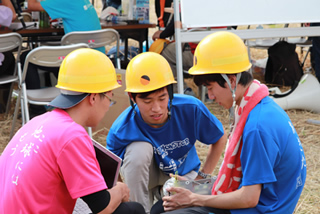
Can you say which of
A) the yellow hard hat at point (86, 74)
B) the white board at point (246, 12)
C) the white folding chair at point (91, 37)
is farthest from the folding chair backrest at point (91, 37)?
the yellow hard hat at point (86, 74)

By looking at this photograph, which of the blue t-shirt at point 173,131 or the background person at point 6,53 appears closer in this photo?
the blue t-shirt at point 173,131

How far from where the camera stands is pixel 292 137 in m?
1.90

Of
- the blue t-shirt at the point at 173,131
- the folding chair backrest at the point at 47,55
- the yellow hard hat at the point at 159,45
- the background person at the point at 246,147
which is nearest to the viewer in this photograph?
the background person at the point at 246,147

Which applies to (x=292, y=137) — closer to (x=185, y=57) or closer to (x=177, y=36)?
(x=177, y=36)

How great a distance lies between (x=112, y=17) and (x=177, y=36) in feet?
7.05

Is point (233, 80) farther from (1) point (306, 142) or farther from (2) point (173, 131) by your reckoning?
(1) point (306, 142)

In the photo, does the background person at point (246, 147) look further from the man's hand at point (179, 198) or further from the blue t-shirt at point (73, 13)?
the blue t-shirt at point (73, 13)

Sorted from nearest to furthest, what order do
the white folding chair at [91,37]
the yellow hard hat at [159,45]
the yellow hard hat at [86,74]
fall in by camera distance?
1. the yellow hard hat at [86,74]
2. the white folding chair at [91,37]
3. the yellow hard hat at [159,45]

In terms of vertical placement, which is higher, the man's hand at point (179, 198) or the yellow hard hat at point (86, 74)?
the yellow hard hat at point (86, 74)

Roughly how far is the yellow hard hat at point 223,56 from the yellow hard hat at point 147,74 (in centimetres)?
46

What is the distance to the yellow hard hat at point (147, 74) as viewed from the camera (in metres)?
2.46

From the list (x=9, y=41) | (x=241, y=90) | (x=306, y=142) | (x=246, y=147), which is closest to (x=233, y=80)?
(x=241, y=90)

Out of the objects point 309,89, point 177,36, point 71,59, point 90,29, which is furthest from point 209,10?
point 71,59

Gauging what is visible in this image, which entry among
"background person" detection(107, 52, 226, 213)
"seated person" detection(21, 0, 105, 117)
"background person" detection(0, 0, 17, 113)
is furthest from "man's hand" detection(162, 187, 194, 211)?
"background person" detection(0, 0, 17, 113)
